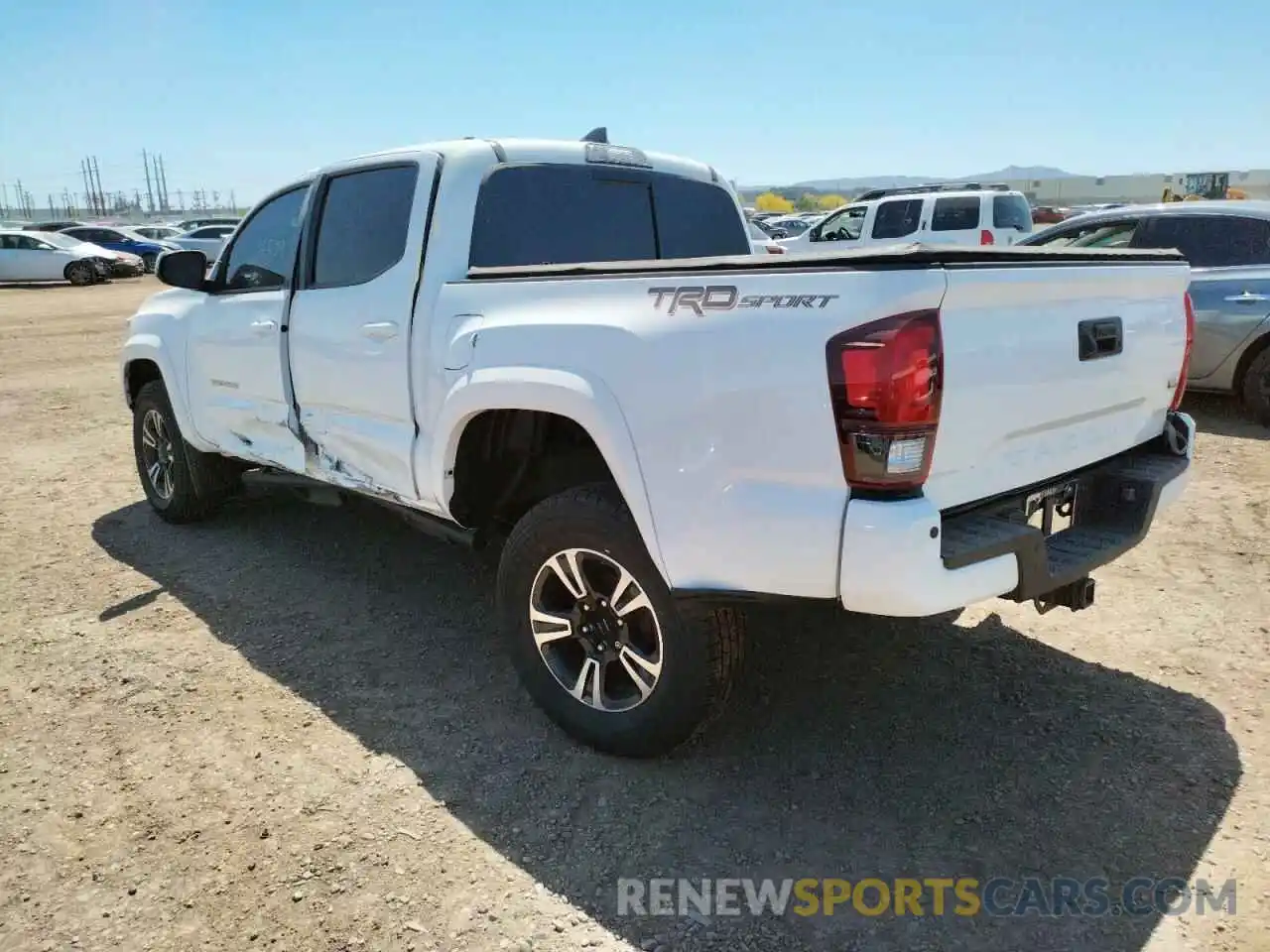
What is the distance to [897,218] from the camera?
15.1 meters

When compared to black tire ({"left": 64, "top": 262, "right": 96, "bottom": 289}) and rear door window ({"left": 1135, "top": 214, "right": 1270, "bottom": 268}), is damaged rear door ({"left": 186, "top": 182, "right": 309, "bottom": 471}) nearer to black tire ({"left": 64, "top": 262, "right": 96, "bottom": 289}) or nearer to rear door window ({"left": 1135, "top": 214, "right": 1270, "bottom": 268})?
rear door window ({"left": 1135, "top": 214, "right": 1270, "bottom": 268})

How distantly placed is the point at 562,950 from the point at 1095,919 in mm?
1341

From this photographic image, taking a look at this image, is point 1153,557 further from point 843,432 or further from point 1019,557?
point 843,432

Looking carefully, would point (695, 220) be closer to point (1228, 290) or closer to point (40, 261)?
point (1228, 290)

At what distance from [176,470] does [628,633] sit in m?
3.62

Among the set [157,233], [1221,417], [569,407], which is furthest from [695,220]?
[157,233]

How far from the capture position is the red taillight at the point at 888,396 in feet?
7.29

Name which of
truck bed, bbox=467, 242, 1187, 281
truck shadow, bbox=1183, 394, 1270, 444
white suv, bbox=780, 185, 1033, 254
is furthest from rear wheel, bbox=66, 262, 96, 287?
truck bed, bbox=467, 242, 1187, 281

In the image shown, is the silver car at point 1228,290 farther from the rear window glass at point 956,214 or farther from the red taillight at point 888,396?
the rear window glass at point 956,214

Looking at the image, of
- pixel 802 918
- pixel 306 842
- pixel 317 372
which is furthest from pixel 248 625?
pixel 802 918

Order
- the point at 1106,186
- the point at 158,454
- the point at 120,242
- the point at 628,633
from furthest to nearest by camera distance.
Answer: the point at 1106,186, the point at 120,242, the point at 158,454, the point at 628,633

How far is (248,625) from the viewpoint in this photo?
4164 millimetres

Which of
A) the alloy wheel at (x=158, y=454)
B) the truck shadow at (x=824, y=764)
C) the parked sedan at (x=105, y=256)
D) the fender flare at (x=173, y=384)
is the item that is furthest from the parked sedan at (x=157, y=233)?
the truck shadow at (x=824, y=764)

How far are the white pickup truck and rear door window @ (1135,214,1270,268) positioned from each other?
4976 millimetres
